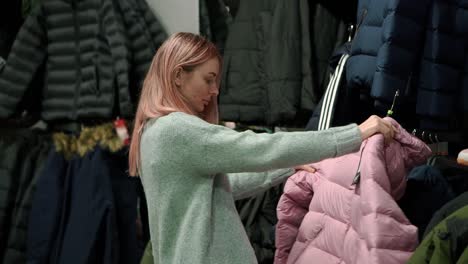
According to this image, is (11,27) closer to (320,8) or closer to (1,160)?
(1,160)

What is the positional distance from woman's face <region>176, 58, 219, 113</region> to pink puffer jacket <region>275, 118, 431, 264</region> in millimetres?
382

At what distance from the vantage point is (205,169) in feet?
5.41

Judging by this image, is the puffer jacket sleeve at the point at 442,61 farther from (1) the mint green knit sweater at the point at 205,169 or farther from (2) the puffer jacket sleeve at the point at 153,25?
(2) the puffer jacket sleeve at the point at 153,25

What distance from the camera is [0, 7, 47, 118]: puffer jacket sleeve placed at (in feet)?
9.55

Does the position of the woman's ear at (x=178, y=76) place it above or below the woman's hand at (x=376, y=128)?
above

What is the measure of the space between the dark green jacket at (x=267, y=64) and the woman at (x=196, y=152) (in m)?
0.60

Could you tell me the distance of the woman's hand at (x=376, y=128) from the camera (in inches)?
64.8

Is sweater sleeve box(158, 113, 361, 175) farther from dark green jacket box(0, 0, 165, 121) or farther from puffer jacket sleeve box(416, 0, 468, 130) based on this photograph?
dark green jacket box(0, 0, 165, 121)

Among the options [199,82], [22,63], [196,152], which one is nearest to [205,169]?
[196,152]

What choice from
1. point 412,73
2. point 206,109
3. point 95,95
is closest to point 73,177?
point 95,95

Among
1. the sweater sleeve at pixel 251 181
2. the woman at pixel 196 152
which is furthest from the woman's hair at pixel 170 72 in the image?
the sweater sleeve at pixel 251 181

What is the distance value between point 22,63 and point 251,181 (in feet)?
4.59

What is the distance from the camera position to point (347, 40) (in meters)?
2.39

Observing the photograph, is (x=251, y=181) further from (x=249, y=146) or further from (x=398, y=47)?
(x=398, y=47)
